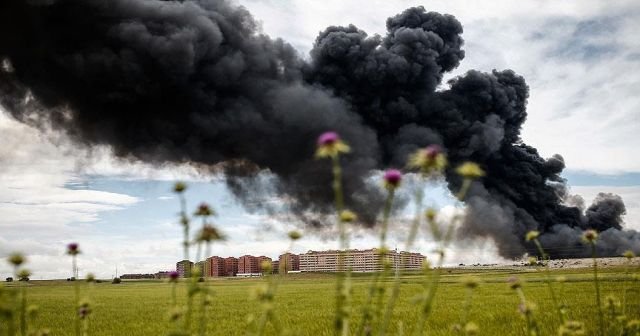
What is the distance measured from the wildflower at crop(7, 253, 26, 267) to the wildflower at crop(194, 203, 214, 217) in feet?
3.13

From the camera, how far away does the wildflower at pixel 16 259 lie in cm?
273

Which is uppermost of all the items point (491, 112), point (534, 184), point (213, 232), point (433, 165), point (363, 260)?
point (491, 112)

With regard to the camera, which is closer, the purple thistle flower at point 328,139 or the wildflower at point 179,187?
the purple thistle flower at point 328,139

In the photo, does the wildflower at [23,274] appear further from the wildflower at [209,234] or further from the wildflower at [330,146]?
the wildflower at [330,146]

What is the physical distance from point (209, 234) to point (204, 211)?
311 mm

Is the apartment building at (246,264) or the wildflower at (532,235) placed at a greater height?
the wildflower at (532,235)

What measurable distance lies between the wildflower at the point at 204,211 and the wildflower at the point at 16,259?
3.13ft

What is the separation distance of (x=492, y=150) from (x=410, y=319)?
261 feet

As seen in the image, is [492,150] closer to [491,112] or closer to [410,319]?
[491,112]

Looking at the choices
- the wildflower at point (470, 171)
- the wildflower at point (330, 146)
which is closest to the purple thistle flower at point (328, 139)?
the wildflower at point (330, 146)

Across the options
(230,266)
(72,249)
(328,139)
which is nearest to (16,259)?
(72,249)

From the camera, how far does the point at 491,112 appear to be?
8944 cm

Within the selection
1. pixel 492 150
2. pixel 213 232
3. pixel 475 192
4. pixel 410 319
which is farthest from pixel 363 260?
pixel 213 232

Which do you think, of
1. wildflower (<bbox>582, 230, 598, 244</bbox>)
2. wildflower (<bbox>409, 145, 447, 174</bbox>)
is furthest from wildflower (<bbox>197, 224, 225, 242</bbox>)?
wildflower (<bbox>582, 230, 598, 244</bbox>)
